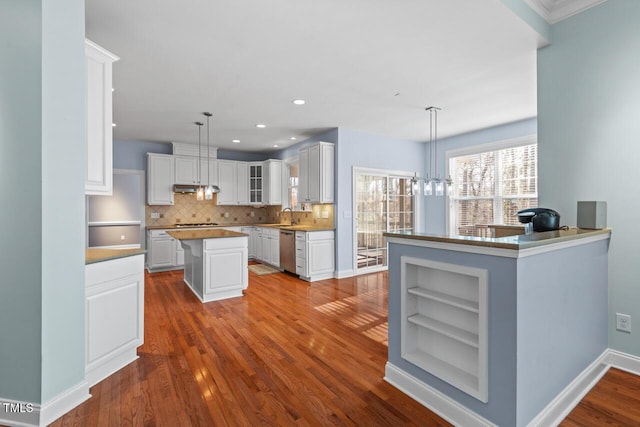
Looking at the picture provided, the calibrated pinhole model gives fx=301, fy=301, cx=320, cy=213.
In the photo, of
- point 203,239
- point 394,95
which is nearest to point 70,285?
point 203,239

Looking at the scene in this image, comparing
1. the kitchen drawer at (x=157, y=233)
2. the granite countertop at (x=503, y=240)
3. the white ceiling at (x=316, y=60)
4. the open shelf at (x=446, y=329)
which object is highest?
the white ceiling at (x=316, y=60)

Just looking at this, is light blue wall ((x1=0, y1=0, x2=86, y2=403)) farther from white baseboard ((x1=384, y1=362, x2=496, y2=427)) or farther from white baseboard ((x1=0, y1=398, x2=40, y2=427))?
white baseboard ((x1=384, y1=362, x2=496, y2=427))

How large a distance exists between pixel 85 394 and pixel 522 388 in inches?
104

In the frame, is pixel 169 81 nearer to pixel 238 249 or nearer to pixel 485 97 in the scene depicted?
pixel 238 249

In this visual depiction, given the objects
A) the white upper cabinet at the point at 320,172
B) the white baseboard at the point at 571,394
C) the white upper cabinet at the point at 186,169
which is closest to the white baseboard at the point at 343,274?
the white upper cabinet at the point at 320,172

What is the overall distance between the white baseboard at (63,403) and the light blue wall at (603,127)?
392 centimetres

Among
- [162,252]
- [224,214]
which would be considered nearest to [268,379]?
[162,252]

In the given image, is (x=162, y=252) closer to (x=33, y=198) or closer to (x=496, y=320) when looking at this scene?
(x=33, y=198)

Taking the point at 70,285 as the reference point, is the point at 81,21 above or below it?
above

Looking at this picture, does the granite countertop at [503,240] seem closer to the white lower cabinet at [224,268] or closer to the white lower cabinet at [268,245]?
the white lower cabinet at [224,268]

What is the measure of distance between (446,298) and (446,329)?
0.68ft

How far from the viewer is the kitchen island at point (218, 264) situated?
4094mm

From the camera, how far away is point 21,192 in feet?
5.82

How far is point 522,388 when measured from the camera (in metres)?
1.55
